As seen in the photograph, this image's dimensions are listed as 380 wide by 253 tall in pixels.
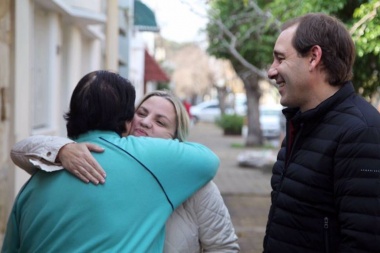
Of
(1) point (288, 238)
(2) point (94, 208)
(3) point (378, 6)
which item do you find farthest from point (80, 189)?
(3) point (378, 6)

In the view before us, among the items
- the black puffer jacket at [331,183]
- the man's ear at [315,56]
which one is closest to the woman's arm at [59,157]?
the black puffer jacket at [331,183]

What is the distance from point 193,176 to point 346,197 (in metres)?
0.55

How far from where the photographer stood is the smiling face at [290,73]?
227cm

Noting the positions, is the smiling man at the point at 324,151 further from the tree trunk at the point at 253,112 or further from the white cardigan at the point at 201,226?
the tree trunk at the point at 253,112

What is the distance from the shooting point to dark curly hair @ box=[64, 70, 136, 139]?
228cm

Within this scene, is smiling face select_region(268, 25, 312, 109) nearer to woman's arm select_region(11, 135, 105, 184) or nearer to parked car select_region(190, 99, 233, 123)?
woman's arm select_region(11, 135, 105, 184)

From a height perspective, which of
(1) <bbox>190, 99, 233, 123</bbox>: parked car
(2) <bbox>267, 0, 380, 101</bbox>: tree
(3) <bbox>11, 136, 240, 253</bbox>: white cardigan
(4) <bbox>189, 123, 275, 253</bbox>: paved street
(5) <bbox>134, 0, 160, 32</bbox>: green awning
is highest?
(5) <bbox>134, 0, 160, 32</bbox>: green awning

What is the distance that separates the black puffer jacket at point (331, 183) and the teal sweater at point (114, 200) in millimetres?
348

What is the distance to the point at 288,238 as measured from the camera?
2285 millimetres

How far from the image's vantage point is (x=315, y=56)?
7.32 ft

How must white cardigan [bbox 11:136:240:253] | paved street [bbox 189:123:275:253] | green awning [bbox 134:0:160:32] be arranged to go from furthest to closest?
green awning [bbox 134:0:160:32] → paved street [bbox 189:123:275:253] → white cardigan [bbox 11:136:240:253]

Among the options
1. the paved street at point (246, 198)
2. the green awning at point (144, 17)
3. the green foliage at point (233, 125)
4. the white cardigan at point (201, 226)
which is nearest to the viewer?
the white cardigan at point (201, 226)

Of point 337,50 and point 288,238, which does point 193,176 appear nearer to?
point 288,238

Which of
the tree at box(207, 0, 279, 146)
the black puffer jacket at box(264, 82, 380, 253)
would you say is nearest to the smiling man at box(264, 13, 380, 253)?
the black puffer jacket at box(264, 82, 380, 253)
